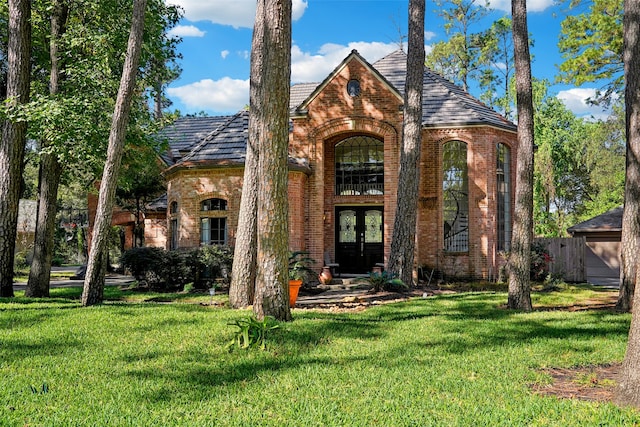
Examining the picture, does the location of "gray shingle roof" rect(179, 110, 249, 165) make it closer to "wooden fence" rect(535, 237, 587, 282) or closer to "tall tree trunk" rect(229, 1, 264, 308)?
"tall tree trunk" rect(229, 1, 264, 308)

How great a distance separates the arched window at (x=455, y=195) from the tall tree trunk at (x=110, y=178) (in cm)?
1212

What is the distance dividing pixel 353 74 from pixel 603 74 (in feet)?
37.8

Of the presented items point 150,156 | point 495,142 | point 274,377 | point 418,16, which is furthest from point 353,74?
point 274,377

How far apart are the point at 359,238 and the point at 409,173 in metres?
5.94

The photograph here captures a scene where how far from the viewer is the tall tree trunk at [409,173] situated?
614 inches

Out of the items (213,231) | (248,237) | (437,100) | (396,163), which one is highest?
(437,100)

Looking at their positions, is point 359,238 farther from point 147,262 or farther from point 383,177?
point 147,262

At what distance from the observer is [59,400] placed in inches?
192

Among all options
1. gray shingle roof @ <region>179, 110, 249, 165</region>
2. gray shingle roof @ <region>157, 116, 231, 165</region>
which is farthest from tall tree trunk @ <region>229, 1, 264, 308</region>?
gray shingle roof @ <region>157, 116, 231, 165</region>

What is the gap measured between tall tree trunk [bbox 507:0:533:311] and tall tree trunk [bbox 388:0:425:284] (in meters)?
4.32

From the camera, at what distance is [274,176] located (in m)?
8.56

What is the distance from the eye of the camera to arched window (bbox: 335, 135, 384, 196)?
20.9 metres

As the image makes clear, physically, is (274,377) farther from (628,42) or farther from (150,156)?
(150,156)

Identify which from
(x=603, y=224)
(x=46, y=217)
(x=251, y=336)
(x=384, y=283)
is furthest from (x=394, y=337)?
(x=603, y=224)
